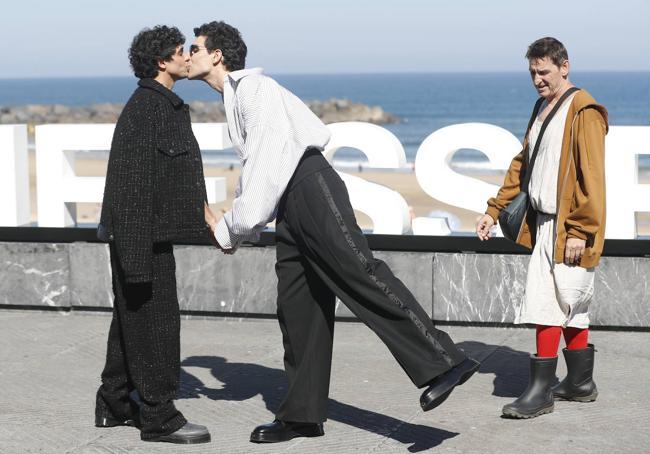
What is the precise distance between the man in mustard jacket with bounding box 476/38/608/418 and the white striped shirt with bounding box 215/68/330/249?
3.97 ft

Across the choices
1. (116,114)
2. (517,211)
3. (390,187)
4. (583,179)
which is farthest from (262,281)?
(116,114)

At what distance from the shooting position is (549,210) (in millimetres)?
5398

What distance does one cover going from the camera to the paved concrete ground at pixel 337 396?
198 inches

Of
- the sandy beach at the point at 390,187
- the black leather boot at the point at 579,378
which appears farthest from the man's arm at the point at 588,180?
the sandy beach at the point at 390,187

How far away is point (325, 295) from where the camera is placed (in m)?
5.09

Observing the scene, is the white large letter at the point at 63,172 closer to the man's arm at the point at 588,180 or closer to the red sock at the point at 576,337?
the red sock at the point at 576,337

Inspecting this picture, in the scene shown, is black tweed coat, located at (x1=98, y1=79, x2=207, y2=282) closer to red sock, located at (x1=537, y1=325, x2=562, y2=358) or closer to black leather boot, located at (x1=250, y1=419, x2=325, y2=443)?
black leather boot, located at (x1=250, y1=419, x2=325, y2=443)

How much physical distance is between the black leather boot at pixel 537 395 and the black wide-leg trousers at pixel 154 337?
62.5 inches

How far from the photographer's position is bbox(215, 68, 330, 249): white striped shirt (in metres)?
4.77

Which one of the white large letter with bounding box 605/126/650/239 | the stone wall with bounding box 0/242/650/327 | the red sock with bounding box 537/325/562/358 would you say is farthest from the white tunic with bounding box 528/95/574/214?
the white large letter with bounding box 605/126/650/239

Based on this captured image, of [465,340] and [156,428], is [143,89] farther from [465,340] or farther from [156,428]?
[465,340]

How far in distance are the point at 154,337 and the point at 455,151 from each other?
3473mm

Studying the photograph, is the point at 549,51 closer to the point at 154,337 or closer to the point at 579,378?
the point at 579,378

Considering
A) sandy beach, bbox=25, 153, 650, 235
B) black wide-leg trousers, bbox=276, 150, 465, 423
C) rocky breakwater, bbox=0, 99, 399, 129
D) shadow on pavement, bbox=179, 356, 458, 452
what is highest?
black wide-leg trousers, bbox=276, 150, 465, 423
